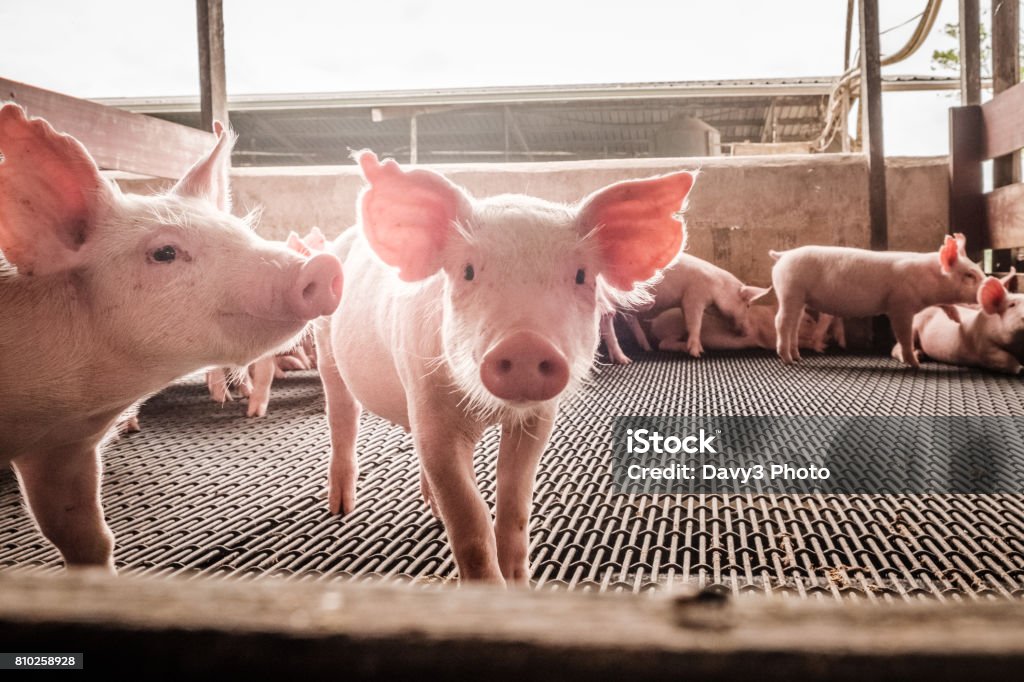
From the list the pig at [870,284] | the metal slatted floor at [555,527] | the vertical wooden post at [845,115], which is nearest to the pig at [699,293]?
the pig at [870,284]

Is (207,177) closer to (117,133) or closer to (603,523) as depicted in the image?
(603,523)

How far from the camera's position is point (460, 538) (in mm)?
1176

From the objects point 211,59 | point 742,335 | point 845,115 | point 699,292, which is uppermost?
point 845,115

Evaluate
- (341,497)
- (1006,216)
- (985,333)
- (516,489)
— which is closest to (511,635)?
(516,489)

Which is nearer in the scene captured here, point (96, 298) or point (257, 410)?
point (96, 298)

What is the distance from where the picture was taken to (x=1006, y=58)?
477cm

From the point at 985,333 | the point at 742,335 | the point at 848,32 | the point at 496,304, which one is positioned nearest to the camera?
the point at 496,304

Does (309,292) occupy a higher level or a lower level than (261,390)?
higher

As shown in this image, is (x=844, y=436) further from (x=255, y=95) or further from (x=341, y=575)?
(x=255, y=95)

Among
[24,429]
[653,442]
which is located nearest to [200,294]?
[24,429]

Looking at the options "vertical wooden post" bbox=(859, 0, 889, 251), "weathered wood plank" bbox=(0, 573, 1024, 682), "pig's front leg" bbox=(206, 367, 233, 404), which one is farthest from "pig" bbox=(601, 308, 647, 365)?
"weathered wood plank" bbox=(0, 573, 1024, 682)

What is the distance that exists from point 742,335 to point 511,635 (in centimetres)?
542

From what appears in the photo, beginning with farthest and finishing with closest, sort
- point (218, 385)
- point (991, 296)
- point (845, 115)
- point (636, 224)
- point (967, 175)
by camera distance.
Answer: point (845, 115) → point (967, 175) → point (991, 296) → point (218, 385) → point (636, 224)

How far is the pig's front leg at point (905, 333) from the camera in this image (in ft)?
14.3
